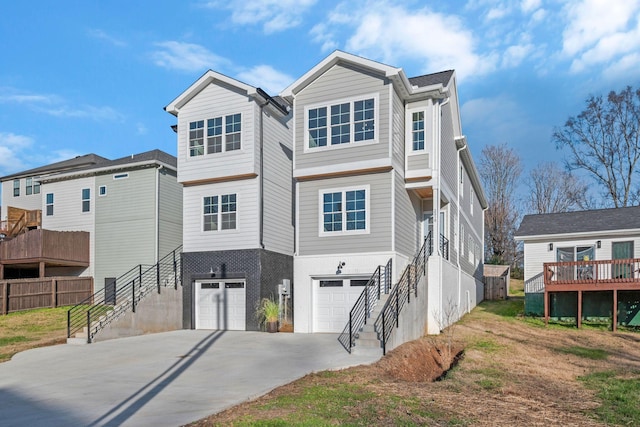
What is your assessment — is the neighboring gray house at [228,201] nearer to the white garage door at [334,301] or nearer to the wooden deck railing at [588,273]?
the white garage door at [334,301]

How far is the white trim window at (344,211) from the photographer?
17.1 metres

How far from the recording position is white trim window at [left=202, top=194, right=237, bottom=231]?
18.8 meters

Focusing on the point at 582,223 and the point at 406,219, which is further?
the point at 582,223

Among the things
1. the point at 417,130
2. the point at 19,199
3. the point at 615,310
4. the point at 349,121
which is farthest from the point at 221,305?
the point at 19,199

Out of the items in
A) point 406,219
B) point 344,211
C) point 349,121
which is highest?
point 349,121

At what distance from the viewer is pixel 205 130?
19.4 meters

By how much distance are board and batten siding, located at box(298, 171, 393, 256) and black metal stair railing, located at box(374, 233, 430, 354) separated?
1.14 metres

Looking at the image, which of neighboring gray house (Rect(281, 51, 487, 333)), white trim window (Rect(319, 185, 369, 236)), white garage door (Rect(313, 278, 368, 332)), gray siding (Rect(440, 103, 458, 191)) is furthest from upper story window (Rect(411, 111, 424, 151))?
white garage door (Rect(313, 278, 368, 332))

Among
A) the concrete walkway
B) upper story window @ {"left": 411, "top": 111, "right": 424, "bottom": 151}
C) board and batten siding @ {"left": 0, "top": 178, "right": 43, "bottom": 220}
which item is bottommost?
the concrete walkway

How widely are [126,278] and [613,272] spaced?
20.4 metres

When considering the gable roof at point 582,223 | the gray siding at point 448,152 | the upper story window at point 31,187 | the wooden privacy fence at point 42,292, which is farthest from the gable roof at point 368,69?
the upper story window at point 31,187

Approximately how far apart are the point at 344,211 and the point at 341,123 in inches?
111

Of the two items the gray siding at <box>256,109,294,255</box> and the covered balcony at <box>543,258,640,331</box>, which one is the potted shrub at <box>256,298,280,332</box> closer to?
the gray siding at <box>256,109,294,255</box>

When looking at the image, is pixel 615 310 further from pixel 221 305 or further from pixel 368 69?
pixel 221 305
